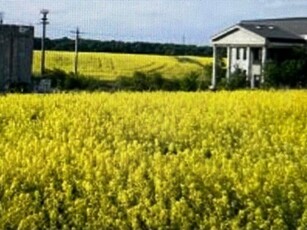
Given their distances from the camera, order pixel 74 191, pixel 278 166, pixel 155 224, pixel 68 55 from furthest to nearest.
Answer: pixel 68 55, pixel 278 166, pixel 74 191, pixel 155 224

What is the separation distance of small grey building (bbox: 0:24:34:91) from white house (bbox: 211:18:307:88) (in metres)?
9.16

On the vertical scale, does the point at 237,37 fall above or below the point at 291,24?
below

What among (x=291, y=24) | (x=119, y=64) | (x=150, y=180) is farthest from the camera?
(x=119, y=64)

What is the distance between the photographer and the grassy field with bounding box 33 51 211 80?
4543cm

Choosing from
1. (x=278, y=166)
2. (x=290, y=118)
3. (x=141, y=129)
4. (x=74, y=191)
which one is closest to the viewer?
(x=74, y=191)

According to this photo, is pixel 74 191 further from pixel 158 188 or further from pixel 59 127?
pixel 59 127

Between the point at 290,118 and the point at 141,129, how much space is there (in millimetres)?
2105

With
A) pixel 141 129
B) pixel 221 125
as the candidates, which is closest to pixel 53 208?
pixel 141 129

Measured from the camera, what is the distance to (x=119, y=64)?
4956 centimetres

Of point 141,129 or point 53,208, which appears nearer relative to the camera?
point 53,208

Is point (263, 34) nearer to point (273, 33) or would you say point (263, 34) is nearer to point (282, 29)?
point (273, 33)

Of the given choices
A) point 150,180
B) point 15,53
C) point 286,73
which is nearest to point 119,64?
point 286,73

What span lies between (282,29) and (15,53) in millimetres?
15397

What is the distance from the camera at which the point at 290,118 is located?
837 centimetres
